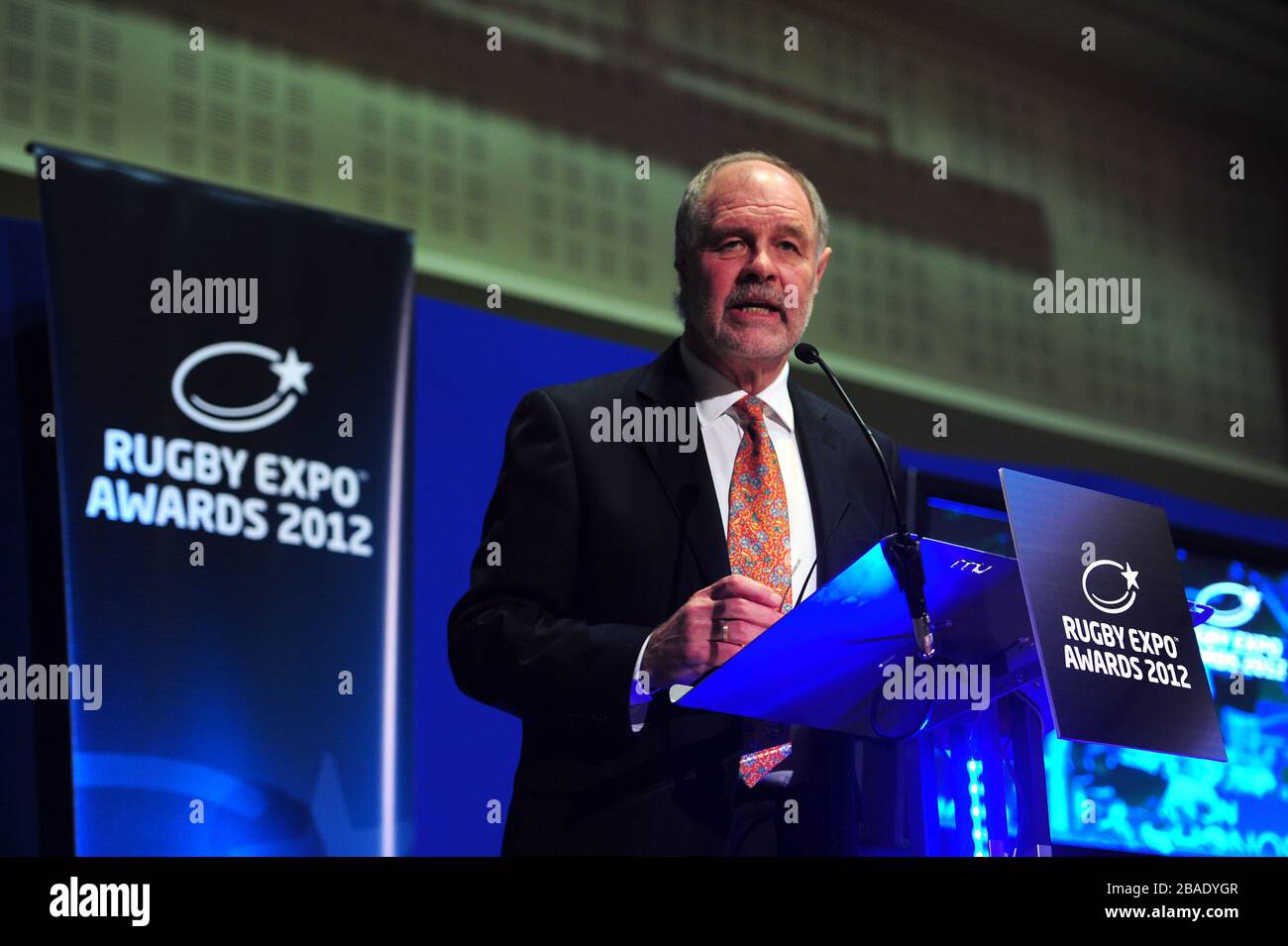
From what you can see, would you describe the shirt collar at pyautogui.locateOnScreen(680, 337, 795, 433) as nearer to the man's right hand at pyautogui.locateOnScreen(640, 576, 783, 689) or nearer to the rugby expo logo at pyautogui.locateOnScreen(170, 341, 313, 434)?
the man's right hand at pyautogui.locateOnScreen(640, 576, 783, 689)

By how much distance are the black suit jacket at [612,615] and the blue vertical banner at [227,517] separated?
1515 millimetres

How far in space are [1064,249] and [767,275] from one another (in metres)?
3.77

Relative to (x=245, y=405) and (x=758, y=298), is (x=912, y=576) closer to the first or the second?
(x=758, y=298)

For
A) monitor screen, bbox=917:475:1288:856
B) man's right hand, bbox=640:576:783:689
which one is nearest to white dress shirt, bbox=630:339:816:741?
man's right hand, bbox=640:576:783:689

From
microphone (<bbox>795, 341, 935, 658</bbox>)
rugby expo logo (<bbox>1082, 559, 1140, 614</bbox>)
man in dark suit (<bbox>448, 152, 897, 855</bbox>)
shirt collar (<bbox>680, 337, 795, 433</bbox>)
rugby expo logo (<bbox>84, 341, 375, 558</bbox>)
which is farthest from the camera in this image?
rugby expo logo (<bbox>84, 341, 375, 558</bbox>)

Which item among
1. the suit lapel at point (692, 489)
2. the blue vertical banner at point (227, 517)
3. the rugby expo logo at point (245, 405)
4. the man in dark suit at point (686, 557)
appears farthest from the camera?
the rugby expo logo at point (245, 405)

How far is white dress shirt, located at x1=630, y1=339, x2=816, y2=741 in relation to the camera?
2.11m

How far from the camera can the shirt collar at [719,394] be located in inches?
88.6

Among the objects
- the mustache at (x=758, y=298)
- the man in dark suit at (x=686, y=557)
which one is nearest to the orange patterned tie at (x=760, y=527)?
the man in dark suit at (x=686, y=557)

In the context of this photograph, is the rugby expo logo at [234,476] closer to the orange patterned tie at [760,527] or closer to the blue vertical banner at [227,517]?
the blue vertical banner at [227,517]

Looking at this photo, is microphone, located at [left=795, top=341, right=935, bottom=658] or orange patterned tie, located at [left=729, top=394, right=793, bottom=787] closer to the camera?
microphone, located at [left=795, top=341, right=935, bottom=658]

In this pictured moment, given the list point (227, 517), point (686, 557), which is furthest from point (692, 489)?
point (227, 517)

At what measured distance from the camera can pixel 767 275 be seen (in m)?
2.28
